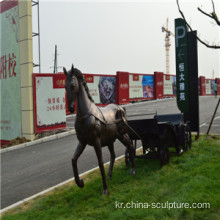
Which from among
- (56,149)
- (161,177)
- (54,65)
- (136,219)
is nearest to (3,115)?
(56,149)

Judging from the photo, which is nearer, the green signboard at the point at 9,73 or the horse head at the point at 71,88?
the horse head at the point at 71,88

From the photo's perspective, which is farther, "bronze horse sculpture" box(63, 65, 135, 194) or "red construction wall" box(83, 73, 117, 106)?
"red construction wall" box(83, 73, 117, 106)

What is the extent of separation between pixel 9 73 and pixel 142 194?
1429cm

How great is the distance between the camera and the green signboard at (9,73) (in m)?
16.5

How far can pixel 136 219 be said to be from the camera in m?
4.83

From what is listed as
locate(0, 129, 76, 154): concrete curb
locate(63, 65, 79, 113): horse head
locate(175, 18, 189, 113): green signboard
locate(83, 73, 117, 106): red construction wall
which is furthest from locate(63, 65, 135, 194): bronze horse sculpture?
locate(83, 73, 117, 106): red construction wall

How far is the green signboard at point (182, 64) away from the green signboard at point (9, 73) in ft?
33.5

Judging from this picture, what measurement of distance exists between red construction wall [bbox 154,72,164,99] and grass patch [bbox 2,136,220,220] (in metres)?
29.8

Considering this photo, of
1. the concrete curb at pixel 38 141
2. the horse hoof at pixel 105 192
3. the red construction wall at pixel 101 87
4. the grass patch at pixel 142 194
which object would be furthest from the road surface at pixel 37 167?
the red construction wall at pixel 101 87

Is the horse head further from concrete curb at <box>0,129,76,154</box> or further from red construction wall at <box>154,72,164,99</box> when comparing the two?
red construction wall at <box>154,72,164,99</box>

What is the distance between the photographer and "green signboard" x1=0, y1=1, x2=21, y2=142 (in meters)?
16.5

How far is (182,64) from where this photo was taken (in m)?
11.5

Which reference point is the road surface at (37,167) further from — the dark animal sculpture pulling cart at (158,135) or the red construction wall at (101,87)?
the red construction wall at (101,87)

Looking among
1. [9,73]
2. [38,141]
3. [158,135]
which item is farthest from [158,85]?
[158,135]
